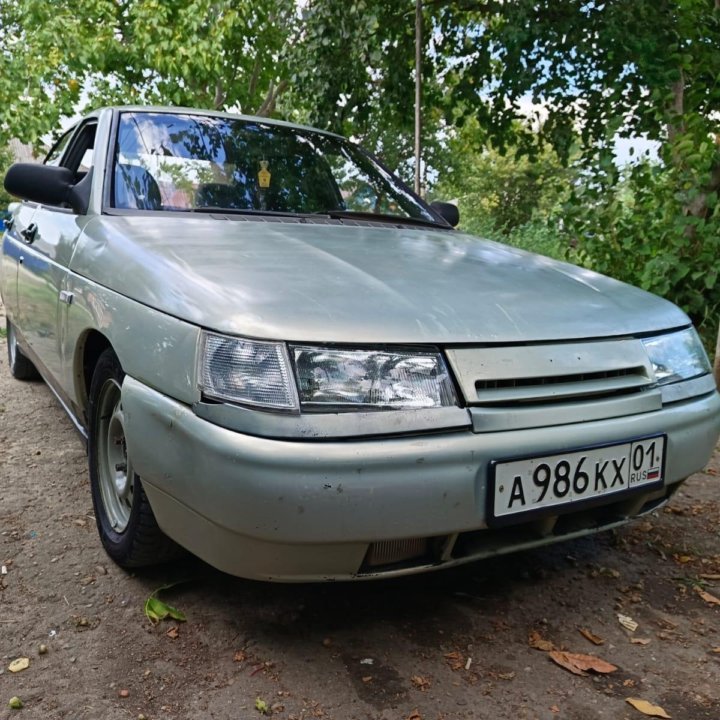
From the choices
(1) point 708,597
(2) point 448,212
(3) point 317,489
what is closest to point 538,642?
(1) point 708,597

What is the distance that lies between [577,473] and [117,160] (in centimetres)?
196

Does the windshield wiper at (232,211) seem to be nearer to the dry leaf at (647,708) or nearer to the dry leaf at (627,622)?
the dry leaf at (627,622)

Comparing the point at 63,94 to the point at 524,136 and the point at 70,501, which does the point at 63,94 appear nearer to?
the point at 524,136

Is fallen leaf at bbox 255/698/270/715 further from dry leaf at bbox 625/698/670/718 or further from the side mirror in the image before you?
the side mirror

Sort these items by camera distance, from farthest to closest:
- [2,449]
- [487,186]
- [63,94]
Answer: [487,186]
[63,94]
[2,449]

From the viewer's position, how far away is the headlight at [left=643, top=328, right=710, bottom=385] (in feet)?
6.44

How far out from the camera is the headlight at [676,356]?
1.96 metres

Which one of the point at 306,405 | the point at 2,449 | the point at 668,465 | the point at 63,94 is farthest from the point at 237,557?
the point at 63,94

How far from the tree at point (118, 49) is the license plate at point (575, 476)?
6.88 m

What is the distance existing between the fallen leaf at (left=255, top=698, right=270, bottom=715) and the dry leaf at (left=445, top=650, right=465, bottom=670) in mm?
468

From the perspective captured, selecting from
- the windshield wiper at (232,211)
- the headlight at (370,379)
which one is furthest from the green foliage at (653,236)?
the headlight at (370,379)

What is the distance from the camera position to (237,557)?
160 cm

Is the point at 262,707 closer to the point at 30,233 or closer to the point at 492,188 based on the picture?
the point at 30,233

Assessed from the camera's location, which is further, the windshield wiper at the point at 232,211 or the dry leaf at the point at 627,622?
the windshield wiper at the point at 232,211
